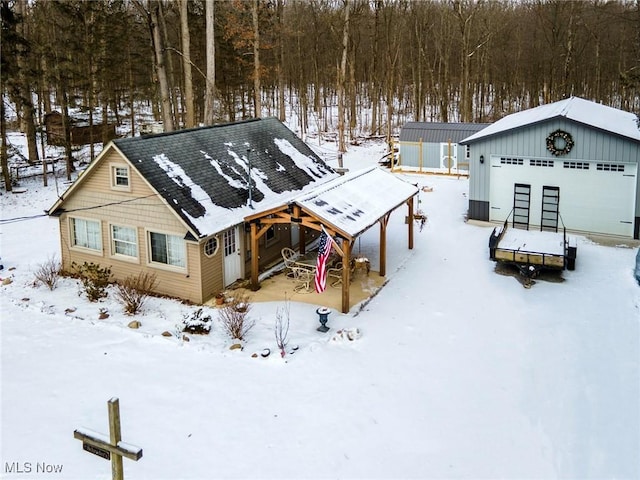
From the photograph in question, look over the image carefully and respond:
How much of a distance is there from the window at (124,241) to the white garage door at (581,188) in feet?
44.2

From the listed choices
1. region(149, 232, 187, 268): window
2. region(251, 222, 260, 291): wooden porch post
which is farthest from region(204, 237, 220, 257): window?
region(251, 222, 260, 291): wooden porch post

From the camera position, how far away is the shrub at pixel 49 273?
17.6 metres

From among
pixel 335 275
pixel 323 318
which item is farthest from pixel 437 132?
pixel 323 318

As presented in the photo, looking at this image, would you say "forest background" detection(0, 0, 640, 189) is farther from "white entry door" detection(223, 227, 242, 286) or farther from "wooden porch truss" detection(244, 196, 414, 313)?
"wooden porch truss" detection(244, 196, 414, 313)

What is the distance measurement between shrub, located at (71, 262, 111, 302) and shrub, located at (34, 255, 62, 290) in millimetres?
872

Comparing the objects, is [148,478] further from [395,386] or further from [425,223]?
[425,223]

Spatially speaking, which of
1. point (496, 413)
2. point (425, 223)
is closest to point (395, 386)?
point (496, 413)

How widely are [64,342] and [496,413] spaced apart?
9.87m

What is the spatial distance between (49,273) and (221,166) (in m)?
6.15

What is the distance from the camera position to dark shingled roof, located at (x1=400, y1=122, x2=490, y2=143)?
32.2m

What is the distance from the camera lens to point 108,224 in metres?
17.8

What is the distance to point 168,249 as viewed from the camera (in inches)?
660

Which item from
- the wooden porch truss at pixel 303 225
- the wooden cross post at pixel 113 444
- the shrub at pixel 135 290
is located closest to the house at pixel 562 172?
the wooden porch truss at pixel 303 225

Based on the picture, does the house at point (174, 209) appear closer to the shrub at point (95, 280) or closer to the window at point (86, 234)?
the window at point (86, 234)
